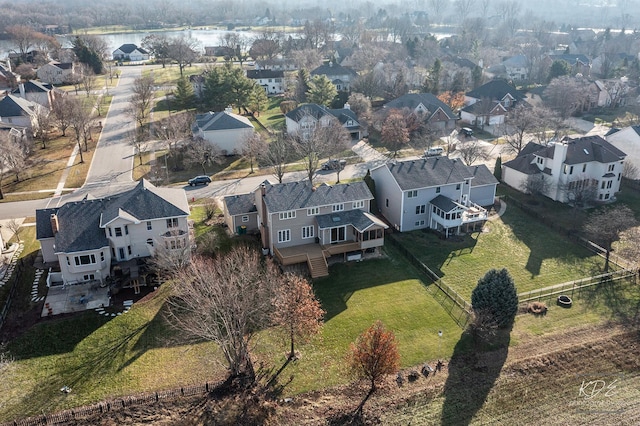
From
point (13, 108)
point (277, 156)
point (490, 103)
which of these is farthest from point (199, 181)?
point (490, 103)

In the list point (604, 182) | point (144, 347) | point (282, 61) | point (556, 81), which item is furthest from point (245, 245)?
point (282, 61)

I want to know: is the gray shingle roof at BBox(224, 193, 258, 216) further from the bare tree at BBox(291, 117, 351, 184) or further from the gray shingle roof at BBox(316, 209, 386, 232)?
the bare tree at BBox(291, 117, 351, 184)

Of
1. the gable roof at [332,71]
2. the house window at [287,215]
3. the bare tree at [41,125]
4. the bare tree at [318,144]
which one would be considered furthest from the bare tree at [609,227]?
the gable roof at [332,71]

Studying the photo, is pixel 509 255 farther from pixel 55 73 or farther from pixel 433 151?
pixel 55 73

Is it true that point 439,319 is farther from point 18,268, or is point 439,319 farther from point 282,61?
point 282,61

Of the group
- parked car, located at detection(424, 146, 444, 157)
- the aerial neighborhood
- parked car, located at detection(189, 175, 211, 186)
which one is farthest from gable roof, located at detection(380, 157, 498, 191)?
parked car, located at detection(189, 175, 211, 186)

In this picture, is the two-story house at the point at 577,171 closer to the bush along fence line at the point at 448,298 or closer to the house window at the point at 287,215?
the bush along fence line at the point at 448,298
